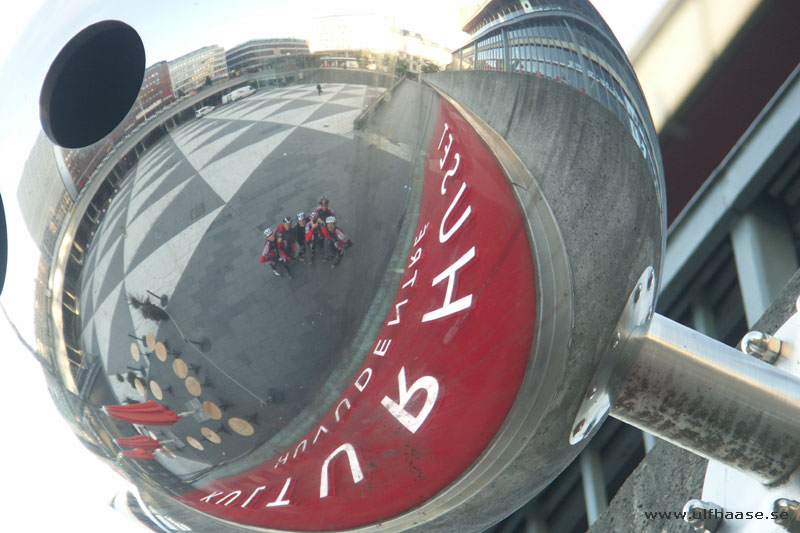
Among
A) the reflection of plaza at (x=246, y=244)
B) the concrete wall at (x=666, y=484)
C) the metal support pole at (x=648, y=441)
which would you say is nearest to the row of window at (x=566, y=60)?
the reflection of plaza at (x=246, y=244)

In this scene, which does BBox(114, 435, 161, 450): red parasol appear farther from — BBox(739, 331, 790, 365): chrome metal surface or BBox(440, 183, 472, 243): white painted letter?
BBox(739, 331, 790, 365): chrome metal surface

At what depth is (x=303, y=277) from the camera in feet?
3.50

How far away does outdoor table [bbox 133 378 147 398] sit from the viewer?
1126 mm

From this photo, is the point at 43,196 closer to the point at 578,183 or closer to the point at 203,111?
the point at 203,111

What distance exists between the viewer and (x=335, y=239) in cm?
108

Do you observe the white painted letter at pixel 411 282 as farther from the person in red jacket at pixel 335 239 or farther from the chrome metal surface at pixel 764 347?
the chrome metal surface at pixel 764 347

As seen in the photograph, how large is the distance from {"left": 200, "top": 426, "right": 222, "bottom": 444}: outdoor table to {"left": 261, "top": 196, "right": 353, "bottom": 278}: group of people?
0.96 ft

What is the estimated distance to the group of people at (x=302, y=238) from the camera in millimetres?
1037

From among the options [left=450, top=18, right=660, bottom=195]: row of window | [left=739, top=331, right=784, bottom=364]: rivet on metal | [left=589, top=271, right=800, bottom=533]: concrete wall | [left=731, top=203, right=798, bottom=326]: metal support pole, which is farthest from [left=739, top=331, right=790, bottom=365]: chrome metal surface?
[left=731, top=203, right=798, bottom=326]: metal support pole

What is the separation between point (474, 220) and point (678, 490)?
1.71 m

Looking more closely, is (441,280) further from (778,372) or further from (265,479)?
(778,372)

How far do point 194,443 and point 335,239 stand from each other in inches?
16.5

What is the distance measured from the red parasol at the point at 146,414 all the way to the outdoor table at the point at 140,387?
0.7 inches

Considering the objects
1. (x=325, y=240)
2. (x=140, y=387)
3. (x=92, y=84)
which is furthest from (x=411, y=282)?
(x=92, y=84)
